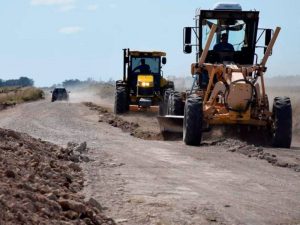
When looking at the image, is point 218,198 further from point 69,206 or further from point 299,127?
point 299,127

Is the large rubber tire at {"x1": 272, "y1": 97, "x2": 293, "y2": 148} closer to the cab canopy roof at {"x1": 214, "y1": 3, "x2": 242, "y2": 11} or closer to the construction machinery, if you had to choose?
the cab canopy roof at {"x1": 214, "y1": 3, "x2": 242, "y2": 11}

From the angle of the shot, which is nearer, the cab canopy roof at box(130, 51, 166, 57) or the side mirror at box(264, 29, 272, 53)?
the side mirror at box(264, 29, 272, 53)

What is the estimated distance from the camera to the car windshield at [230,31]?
18.0 metres

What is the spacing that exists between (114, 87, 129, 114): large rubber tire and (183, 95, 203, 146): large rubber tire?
515 inches

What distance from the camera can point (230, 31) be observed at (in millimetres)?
18203

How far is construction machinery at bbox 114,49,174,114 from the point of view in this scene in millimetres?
29312

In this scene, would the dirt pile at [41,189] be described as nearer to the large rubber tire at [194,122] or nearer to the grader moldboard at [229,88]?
the large rubber tire at [194,122]

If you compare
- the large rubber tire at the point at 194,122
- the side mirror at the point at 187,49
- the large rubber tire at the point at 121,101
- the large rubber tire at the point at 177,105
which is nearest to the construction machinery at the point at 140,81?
the large rubber tire at the point at 121,101

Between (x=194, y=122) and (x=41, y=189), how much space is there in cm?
838

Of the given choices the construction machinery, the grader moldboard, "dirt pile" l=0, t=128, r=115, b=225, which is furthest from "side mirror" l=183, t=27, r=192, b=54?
the construction machinery

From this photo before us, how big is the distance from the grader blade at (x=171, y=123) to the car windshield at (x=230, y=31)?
2.15m

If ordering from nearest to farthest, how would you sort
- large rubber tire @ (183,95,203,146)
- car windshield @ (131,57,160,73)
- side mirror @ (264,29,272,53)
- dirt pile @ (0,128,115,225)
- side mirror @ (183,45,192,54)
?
dirt pile @ (0,128,115,225), large rubber tire @ (183,95,203,146), side mirror @ (183,45,192,54), side mirror @ (264,29,272,53), car windshield @ (131,57,160,73)

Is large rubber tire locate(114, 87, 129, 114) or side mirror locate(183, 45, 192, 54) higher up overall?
side mirror locate(183, 45, 192, 54)

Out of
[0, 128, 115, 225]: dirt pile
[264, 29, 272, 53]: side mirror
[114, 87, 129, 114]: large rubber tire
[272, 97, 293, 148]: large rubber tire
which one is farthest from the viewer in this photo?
[114, 87, 129, 114]: large rubber tire
